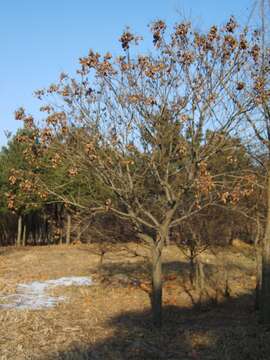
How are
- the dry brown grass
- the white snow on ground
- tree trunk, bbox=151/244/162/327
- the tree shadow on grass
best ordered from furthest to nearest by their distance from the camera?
the white snow on ground < tree trunk, bbox=151/244/162/327 < the dry brown grass < the tree shadow on grass

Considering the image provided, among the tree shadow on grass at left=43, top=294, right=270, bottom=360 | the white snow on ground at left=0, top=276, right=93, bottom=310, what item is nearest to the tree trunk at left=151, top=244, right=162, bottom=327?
the tree shadow on grass at left=43, top=294, right=270, bottom=360

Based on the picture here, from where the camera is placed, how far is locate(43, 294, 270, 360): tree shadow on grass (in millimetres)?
5934

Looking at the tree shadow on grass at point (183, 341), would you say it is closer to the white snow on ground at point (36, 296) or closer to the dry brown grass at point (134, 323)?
the dry brown grass at point (134, 323)

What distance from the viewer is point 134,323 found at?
27.0ft

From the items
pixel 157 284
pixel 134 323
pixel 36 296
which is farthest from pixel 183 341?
pixel 36 296

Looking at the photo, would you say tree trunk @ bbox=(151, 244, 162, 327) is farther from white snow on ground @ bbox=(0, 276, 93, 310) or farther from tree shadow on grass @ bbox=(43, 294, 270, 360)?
white snow on ground @ bbox=(0, 276, 93, 310)

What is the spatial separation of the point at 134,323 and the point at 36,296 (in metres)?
3.65

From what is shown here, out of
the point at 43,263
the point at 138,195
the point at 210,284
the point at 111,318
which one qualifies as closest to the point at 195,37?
the point at 138,195

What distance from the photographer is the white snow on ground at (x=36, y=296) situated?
9797mm

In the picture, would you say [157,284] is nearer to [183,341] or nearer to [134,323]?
[134,323]

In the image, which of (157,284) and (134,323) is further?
(134,323)

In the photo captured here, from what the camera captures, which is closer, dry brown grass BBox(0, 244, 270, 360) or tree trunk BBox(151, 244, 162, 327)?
dry brown grass BBox(0, 244, 270, 360)

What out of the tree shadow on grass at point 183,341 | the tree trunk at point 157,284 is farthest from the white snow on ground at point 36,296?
the tree trunk at point 157,284

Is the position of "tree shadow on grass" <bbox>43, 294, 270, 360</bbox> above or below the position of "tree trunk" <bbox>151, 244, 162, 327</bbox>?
below
